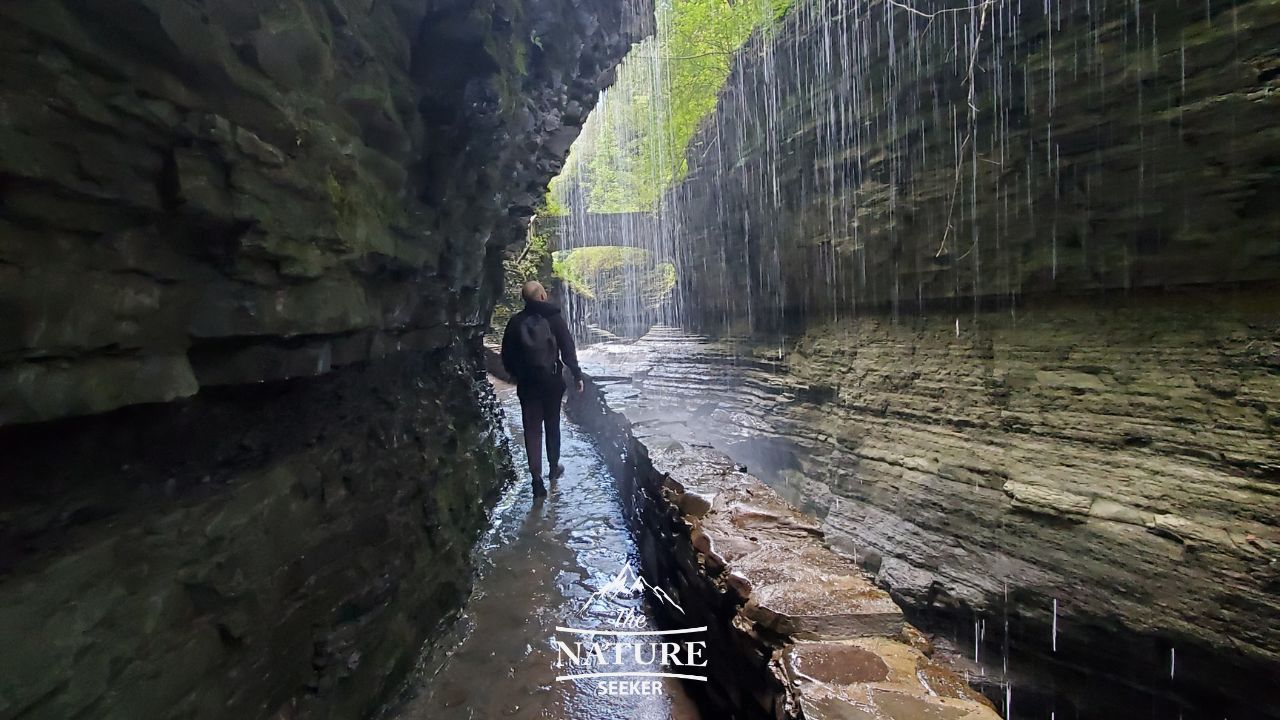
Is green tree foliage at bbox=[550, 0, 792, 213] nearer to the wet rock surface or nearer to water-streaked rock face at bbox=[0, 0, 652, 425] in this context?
the wet rock surface

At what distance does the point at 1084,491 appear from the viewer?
4527mm

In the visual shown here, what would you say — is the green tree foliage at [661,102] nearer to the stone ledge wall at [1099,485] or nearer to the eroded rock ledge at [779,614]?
the stone ledge wall at [1099,485]

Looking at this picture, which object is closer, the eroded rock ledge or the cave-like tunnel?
the cave-like tunnel

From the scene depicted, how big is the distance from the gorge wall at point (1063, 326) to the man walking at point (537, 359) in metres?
3.68

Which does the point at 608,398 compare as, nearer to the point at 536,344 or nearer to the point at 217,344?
the point at 536,344

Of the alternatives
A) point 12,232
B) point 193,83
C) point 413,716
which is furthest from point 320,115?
point 413,716

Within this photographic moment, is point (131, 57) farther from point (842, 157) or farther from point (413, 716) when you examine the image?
point (842, 157)

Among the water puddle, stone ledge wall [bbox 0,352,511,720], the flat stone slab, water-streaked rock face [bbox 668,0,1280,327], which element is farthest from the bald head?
the flat stone slab

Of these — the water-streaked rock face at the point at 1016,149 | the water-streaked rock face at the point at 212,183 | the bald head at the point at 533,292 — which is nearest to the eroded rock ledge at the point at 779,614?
the water-streaked rock face at the point at 212,183

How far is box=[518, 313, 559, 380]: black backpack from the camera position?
5660mm

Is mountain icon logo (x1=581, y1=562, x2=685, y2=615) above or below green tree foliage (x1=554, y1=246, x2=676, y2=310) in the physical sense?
below

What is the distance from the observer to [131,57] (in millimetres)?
1589

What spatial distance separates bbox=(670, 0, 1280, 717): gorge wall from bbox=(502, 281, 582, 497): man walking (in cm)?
368

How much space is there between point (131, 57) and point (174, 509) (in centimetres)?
143
